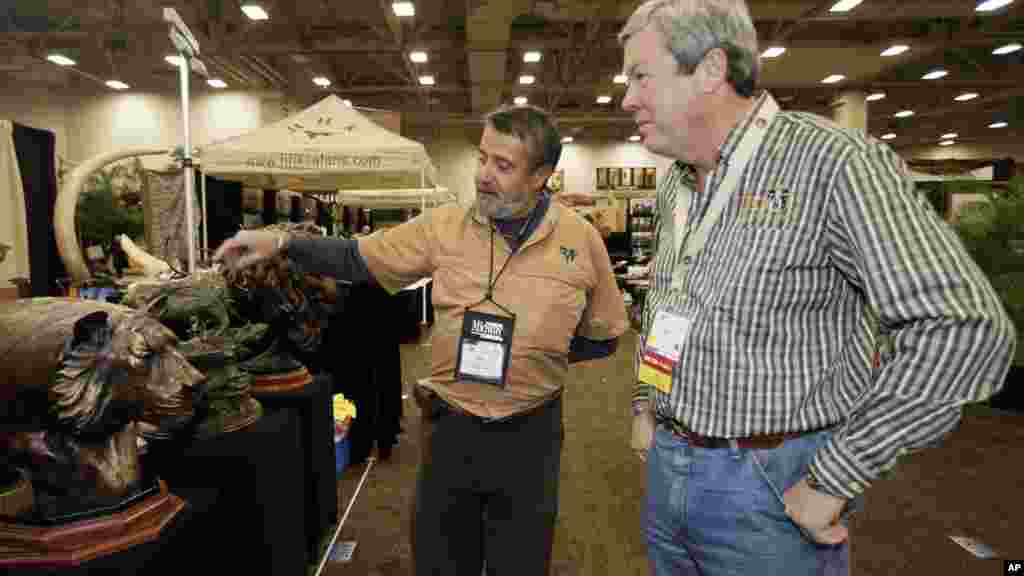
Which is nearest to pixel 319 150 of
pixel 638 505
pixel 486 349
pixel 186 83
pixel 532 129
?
pixel 186 83

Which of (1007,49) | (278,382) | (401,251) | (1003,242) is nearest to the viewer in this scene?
(401,251)

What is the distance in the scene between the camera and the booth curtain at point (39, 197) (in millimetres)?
3206

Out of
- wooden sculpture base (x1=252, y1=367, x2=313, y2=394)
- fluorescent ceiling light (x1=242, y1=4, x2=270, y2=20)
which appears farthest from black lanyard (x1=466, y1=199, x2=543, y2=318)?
fluorescent ceiling light (x1=242, y1=4, x2=270, y2=20)

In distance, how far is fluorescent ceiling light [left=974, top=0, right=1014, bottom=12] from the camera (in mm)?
7912

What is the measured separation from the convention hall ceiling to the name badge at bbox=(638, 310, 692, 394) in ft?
24.6

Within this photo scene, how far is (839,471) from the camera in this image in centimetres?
75

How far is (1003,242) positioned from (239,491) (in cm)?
532

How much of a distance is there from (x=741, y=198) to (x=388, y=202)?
30.9 ft

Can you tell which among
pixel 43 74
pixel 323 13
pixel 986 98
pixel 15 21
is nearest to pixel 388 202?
pixel 323 13

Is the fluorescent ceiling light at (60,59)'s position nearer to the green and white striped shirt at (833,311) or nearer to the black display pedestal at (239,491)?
the black display pedestal at (239,491)

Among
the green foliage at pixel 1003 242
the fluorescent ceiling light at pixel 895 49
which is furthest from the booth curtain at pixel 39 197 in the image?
the fluorescent ceiling light at pixel 895 49

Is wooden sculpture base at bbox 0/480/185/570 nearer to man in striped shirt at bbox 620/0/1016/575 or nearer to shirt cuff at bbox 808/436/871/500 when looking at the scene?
man in striped shirt at bbox 620/0/1016/575

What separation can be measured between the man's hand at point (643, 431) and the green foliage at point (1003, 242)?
4551 millimetres

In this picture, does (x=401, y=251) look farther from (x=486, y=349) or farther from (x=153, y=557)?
(x=153, y=557)
